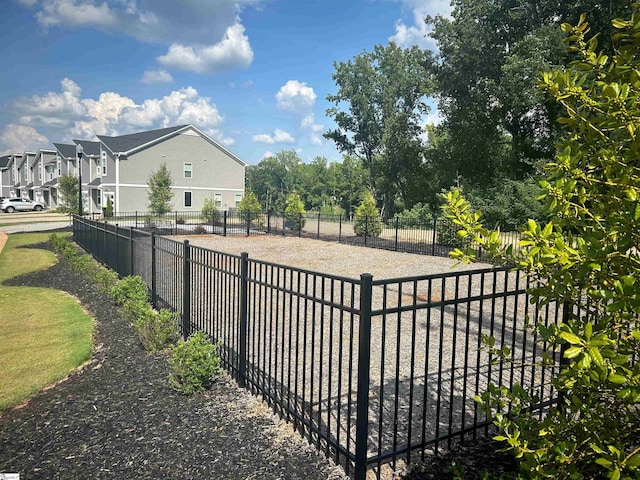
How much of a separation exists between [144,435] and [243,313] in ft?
4.80

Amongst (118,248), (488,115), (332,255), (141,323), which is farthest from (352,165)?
(141,323)

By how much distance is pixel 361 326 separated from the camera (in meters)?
3.03

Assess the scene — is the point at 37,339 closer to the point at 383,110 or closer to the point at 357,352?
the point at 357,352

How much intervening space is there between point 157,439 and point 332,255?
47.1ft

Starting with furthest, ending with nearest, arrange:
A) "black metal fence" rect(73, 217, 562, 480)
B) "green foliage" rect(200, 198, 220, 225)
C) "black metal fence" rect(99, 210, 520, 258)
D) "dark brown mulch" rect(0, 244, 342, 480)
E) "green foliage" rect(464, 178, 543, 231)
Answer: "green foliage" rect(200, 198, 220, 225) → "green foliage" rect(464, 178, 543, 231) → "black metal fence" rect(99, 210, 520, 258) → "dark brown mulch" rect(0, 244, 342, 480) → "black metal fence" rect(73, 217, 562, 480)

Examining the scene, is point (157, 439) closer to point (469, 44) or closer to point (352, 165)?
point (469, 44)

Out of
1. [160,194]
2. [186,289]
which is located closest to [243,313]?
[186,289]

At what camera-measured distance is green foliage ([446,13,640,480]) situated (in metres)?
1.67

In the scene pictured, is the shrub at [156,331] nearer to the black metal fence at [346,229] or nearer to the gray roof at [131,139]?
the black metal fence at [346,229]

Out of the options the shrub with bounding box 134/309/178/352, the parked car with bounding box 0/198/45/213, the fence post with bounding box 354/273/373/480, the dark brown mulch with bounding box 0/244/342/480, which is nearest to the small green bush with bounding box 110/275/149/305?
the shrub with bounding box 134/309/178/352

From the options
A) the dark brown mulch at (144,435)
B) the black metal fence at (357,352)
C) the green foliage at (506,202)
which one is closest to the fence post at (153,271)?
the black metal fence at (357,352)

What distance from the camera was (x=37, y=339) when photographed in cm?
682

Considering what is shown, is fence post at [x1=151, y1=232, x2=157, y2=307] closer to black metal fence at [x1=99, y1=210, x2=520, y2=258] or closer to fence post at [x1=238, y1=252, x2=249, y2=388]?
fence post at [x1=238, y1=252, x2=249, y2=388]

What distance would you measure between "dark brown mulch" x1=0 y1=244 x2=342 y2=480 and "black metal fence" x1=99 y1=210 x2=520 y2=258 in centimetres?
1227
